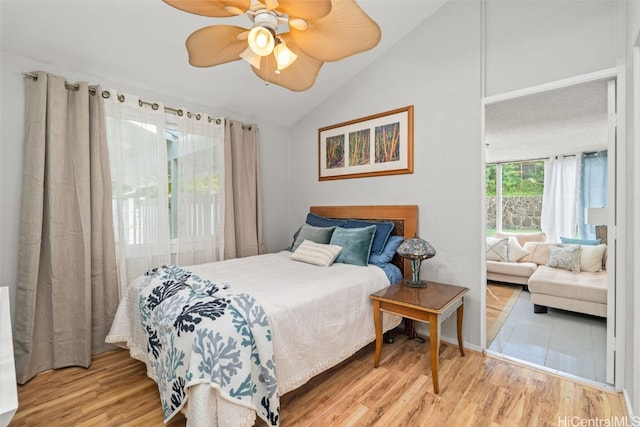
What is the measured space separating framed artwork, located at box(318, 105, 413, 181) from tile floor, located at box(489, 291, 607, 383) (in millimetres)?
1845

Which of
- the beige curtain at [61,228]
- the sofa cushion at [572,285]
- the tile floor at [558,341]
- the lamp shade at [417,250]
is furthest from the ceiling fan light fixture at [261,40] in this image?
the sofa cushion at [572,285]

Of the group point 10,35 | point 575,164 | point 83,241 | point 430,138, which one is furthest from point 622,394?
point 10,35

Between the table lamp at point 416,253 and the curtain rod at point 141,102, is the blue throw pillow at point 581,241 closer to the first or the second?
the table lamp at point 416,253

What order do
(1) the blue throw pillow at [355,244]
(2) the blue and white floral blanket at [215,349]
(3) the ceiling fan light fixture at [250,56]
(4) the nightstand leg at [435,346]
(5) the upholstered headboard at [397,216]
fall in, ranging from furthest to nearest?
(5) the upholstered headboard at [397,216] → (1) the blue throw pillow at [355,244] → (4) the nightstand leg at [435,346] → (3) the ceiling fan light fixture at [250,56] → (2) the blue and white floral blanket at [215,349]

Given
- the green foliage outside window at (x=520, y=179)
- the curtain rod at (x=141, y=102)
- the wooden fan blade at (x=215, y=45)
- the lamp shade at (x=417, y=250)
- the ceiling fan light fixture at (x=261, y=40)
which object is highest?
the curtain rod at (x=141, y=102)

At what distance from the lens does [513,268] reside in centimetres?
418

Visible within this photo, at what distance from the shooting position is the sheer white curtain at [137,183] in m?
2.57

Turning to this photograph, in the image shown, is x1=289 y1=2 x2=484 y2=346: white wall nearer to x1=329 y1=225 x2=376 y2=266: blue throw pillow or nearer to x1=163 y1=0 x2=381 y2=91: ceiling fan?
x1=329 y1=225 x2=376 y2=266: blue throw pillow

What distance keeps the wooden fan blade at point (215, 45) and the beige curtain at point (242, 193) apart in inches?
67.5

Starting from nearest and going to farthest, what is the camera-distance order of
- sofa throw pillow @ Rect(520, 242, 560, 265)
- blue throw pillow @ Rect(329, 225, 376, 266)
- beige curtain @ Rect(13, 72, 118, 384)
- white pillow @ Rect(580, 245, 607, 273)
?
beige curtain @ Rect(13, 72, 118, 384), blue throw pillow @ Rect(329, 225, 376, 266), white pillow @ Rect(580, 245, 607, 273), sofa throw pillow @ Rect(520, 242, 560, 265)

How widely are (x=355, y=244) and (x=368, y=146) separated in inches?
46.4

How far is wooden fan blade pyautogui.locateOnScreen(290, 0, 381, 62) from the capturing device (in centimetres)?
129

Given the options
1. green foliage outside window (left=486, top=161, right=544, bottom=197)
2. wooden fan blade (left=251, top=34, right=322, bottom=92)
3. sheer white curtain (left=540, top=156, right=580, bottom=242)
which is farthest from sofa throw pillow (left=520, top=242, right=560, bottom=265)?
wooden fan blade (left=251, top=34, right=322, bottom=92)

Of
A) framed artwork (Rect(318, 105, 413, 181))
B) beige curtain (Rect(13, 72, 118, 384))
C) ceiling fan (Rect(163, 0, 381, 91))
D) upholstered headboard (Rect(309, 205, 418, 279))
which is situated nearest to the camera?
ceiling fan (Rect(163, 0, 381, 91))
